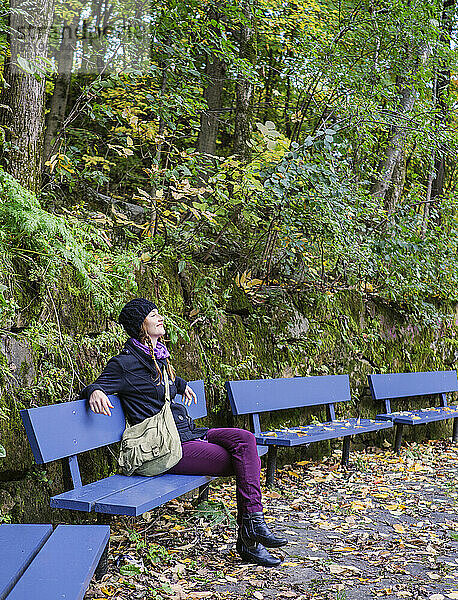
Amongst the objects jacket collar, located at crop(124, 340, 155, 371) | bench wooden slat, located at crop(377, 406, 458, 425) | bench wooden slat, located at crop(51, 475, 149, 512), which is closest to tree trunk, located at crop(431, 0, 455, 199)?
bench wooden slat, located at crop(377, 406, 458, 425)

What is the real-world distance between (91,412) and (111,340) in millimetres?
970

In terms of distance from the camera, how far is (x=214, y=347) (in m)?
5.93

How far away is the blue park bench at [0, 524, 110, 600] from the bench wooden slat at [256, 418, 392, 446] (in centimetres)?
261

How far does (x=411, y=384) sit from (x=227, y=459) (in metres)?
4.37

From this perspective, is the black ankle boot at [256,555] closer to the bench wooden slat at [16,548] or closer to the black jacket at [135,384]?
the black jacket at [135,384]

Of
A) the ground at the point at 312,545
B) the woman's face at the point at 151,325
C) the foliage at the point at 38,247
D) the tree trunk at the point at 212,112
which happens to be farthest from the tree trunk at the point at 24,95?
the tree trunk at the point at 212,112

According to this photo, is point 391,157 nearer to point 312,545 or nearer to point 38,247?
point 38,247

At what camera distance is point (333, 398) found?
22.0 ft

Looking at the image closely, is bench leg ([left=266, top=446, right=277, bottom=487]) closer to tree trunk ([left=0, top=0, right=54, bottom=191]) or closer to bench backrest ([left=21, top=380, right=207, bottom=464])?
bench backrest ([left=21, top=380, right=207, bottom=464])

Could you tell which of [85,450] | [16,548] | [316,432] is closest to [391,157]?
[316,432]

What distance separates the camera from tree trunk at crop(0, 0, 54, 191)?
188 inches

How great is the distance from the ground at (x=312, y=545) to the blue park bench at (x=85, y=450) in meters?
0.40

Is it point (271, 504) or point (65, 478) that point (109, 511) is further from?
point (271, 504)

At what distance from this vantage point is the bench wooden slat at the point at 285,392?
5.53 metres
